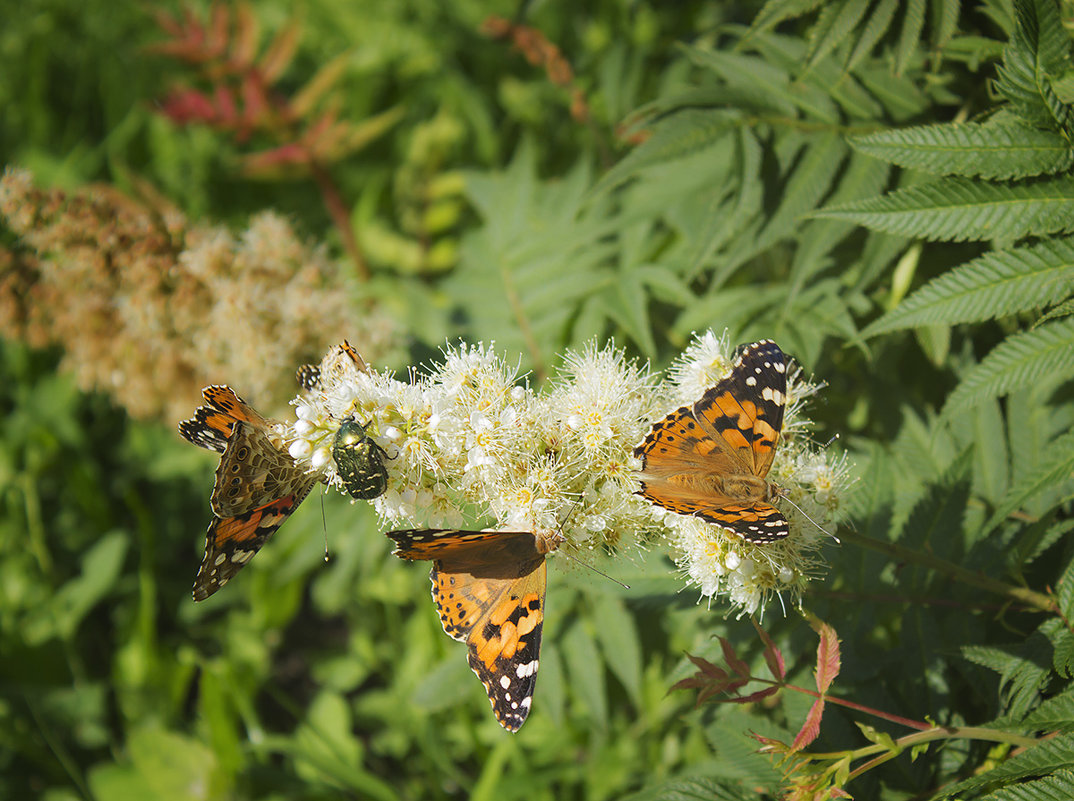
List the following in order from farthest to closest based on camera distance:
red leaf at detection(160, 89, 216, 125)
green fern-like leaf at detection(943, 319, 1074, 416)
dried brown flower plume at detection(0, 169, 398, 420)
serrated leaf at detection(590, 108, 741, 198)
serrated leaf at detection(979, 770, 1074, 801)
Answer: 1. red leaf at detection(160, 89, 216, 125)
2. dried brown flower plume at detection(0, 169, 398, 420)
3. serrated leaf at detection(590, 108, 741, 198)
4. green fern-like leaf at detection(943, 319, 1074, 416)
5. serrated leaf at detection(979, 770, 1074, 801)

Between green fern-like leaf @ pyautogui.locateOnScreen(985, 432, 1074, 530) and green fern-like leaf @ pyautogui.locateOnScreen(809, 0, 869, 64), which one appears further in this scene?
green fern-like leaf @ pyautogui.locateOnScreen(809, 0, 869, 64)

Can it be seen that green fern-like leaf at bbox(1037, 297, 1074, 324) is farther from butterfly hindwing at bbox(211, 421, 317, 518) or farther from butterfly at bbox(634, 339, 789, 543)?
butterfly hindwing at bbox(211, 421, 317, 518)

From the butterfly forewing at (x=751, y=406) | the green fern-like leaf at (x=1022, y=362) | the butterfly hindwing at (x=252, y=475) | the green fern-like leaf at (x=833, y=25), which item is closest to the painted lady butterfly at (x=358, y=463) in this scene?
the butterfly hindwing at (x=252, y=475)

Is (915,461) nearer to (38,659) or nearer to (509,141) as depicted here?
(509,141)

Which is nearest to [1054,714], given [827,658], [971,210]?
[827,658]

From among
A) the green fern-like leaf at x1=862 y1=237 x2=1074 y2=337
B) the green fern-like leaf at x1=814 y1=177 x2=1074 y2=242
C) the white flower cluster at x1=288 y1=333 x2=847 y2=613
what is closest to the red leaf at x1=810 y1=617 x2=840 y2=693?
the white flower cluster at x1=288 y1=333 x2=847 y2=613

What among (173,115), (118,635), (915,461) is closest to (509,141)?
(173,115)

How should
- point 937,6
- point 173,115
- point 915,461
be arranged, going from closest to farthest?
point 937,6, point 915,461, point 173,115

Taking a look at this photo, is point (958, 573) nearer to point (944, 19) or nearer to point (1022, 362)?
point (1022, 362)
